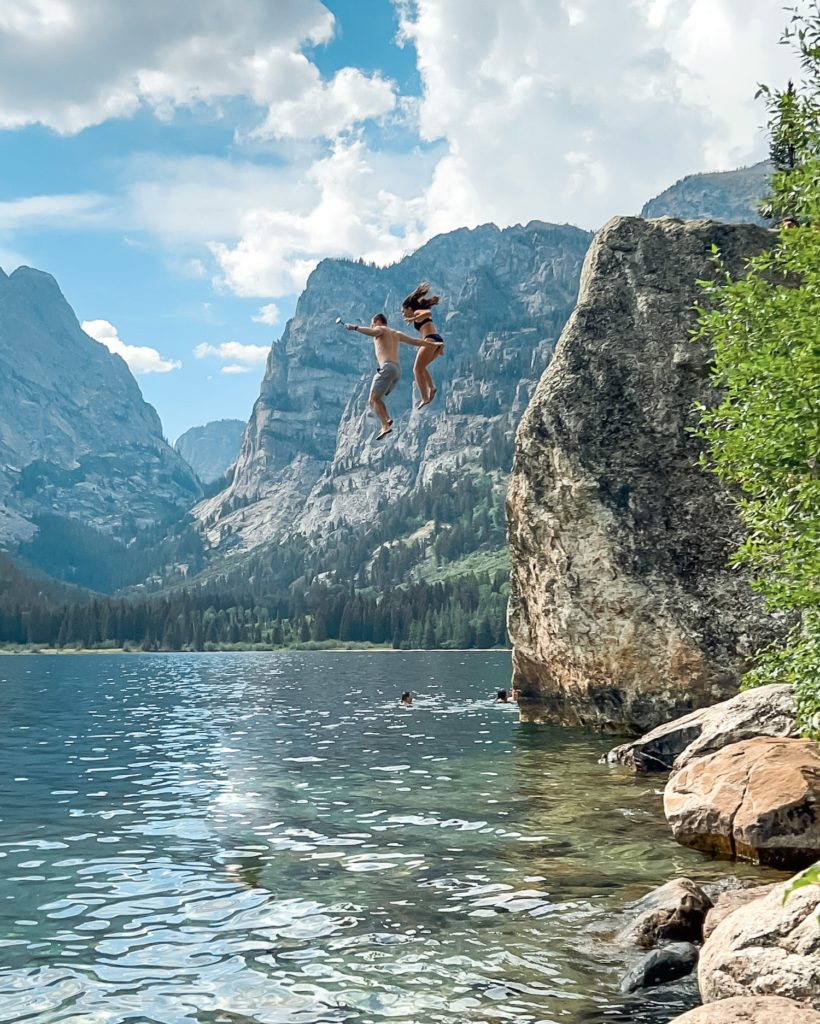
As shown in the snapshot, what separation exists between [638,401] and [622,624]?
978cm

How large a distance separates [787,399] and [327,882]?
40.7ft

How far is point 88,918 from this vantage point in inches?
596

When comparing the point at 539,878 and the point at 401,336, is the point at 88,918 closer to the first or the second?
the point at 539,878

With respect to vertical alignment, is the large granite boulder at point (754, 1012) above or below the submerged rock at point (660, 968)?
above

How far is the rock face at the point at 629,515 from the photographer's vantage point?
Answer: 34906 mm

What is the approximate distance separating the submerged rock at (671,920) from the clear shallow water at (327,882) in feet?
1.72

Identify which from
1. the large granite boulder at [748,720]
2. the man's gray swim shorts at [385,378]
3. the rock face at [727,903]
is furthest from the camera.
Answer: the large granite boulder at [748,720]

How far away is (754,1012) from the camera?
8664 millimetres

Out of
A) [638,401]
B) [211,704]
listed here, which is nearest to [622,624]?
[638,401]

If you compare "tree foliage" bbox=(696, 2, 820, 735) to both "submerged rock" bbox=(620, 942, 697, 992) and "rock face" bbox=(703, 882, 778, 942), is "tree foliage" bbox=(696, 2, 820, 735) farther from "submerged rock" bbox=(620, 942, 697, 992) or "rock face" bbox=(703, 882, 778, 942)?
"submerged rock" bbox=(620, 942, 697, 992)

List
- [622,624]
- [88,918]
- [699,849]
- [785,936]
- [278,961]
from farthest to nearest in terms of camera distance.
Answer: [622,624], [699,849], [88,918], [278,961], [785,936]

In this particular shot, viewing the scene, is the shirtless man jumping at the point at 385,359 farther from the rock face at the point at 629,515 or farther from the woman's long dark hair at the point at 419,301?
the rock face at the point at 629,515

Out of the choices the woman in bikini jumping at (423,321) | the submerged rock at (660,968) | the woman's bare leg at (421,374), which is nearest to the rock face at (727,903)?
the submerged rock at (660,968)

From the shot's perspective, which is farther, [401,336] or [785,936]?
[401,336]
